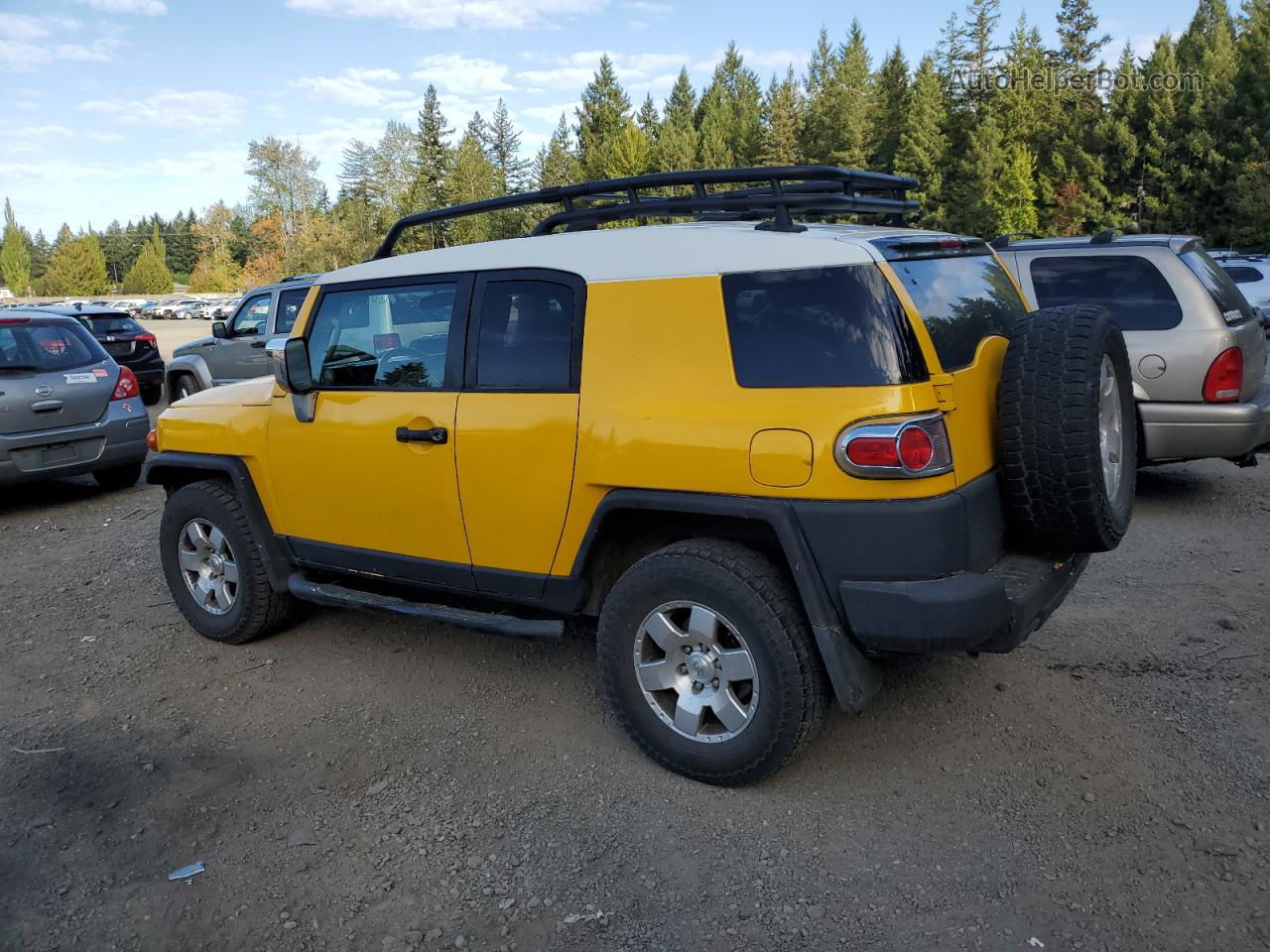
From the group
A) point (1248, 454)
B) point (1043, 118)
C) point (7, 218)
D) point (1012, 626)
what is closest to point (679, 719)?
point (1012, 626)

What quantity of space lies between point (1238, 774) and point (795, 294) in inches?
90.0

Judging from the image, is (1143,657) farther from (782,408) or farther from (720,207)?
(720,207)

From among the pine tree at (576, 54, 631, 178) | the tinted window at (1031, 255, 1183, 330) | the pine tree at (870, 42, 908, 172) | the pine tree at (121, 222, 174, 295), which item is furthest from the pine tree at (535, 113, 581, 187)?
the tinted window at (1031, 255, 1183, 330)

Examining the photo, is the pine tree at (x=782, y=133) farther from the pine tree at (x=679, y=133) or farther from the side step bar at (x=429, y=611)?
the side step bar at (x=429, y=611)

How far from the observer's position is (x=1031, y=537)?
11.1ft

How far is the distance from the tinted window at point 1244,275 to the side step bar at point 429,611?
684 inches

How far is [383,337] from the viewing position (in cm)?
437

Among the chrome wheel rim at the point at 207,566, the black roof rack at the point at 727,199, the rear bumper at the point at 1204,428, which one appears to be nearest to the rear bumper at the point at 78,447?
the chrome wheel rim at the point at 207,566

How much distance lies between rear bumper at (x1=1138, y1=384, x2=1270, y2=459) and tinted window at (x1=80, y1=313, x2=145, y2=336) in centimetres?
1492

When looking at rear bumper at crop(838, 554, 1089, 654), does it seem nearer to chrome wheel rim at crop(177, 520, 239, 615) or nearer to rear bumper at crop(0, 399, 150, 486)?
chrome wheel rim at crop(177, 520, 239, 615)

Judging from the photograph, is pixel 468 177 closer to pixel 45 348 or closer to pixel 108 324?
pixel 108 324

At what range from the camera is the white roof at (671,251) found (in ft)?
10.8

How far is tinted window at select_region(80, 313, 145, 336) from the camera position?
51.0 ft

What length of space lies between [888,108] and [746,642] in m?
80.9
